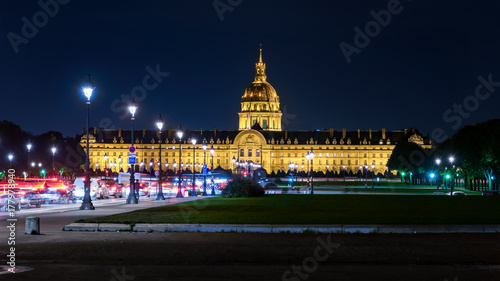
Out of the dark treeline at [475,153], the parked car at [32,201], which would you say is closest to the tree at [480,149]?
the dark treeline at [475,153]

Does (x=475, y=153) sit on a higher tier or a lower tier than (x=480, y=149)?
lower

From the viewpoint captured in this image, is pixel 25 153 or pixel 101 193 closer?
pixel 101 193

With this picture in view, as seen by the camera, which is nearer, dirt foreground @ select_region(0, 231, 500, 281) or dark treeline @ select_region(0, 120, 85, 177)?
dirt foreground @ select_region(0, 231, 500, 281)

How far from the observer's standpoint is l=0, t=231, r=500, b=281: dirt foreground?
13.6m

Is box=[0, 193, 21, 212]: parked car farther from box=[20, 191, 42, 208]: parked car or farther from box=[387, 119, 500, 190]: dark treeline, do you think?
box=[387, 119, 500, 190]: dark treeline

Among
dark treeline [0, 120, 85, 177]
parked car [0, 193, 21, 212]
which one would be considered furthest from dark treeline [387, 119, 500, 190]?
dark treeline [0, 120, 85, 177]

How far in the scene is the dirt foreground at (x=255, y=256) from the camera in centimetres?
1355

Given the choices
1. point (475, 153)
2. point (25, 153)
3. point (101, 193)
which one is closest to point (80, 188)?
point (101, 193)

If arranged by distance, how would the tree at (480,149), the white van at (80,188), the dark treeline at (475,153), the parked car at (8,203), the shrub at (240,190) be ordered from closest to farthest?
the parked car at (8,203) → the shrub at (240,190) → the white van at (80,188) → the tree at (480,149) → the dark treeline at (475,153)

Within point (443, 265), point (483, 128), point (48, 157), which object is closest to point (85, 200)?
point (443, 265)

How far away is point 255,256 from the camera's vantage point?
16.1 meters

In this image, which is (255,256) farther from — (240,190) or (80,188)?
(80,188)

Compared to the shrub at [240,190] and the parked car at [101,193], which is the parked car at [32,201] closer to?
the parked car at [101,193]

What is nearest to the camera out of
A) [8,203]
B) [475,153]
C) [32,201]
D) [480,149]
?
[8,203]
